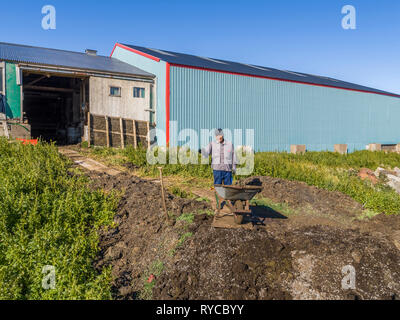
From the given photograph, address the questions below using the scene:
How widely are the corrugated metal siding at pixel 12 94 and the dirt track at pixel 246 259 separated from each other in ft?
34.2

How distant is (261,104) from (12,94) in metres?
13.2

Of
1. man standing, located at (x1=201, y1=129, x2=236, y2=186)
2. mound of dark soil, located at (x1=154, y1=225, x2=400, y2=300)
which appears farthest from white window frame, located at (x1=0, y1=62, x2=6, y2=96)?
mound of dark soil, located at (x1=154, y1=225, x2=400, y2=300)

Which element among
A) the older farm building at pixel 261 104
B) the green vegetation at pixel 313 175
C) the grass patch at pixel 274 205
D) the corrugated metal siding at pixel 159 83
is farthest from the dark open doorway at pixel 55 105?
the grass patch at pixel 274 205

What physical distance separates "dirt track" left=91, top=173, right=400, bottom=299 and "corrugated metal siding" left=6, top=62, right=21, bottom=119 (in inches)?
411

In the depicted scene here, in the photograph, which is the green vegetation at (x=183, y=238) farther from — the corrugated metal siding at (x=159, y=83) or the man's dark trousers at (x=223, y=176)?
the corrugated metal siding at (x=159, y=83)

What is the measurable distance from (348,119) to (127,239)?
22027mm

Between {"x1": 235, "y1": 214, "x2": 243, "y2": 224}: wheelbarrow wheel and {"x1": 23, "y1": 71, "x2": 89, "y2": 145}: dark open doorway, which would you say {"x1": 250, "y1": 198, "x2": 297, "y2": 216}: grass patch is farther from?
{"x1": 23, "y1": 71, "x2": 89, "y2": 145}: dark open doorway

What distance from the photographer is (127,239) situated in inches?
238

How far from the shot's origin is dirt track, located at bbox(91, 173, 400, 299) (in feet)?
13.9

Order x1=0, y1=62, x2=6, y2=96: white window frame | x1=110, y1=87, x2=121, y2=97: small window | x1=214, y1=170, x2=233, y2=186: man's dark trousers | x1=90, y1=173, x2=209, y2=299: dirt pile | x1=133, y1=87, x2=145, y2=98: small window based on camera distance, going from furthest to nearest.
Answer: x1=133, y1=87, x2=145, y2=98: small window, x1=110, y1=87, x2=121, y2=97: small window, x1=0, y1=62, x2=6, y2=96: white window frame, x1=214, y1=170, x2=233, y2=186: man's dark trousers, x1=90, y1=173, x2=209, y2=299: dirt pile

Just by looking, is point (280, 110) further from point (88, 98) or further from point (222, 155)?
point (222, 155)

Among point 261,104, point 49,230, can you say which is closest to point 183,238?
point 49,230

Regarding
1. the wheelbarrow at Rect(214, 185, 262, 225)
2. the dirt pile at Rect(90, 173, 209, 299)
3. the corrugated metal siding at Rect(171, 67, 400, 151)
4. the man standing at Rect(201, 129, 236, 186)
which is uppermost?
the corrugated metal siding at Rect(171, 67, 400, 151)
